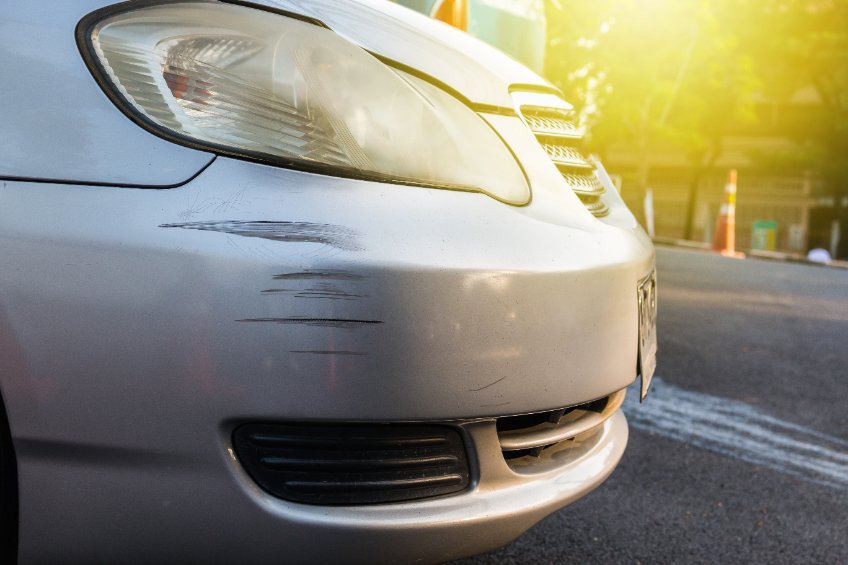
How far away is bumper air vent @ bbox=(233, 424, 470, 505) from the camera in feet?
4.33

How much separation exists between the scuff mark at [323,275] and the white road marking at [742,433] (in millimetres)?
A: 1991

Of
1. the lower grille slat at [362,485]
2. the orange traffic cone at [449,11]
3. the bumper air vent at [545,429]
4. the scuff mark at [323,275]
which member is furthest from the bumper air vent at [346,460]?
the orange traffic cone at [449,11]

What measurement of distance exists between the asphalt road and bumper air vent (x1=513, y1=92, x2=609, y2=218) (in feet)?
2.76

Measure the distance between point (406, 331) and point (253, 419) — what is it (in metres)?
0.25

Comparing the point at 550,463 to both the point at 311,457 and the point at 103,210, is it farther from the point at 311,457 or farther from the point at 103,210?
the point at 103,210

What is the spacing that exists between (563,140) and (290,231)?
2.53 feet

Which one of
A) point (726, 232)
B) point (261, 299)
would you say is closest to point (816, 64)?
point (726, 232)

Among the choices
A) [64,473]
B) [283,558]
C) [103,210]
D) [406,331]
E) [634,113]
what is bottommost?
[283,558]

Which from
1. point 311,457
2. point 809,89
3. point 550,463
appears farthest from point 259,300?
point 809,89

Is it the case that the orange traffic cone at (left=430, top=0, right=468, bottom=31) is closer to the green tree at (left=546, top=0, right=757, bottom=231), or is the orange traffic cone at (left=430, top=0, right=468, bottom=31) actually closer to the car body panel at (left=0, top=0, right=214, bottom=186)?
the car body panel at (left=0, top=0, right=214, bottom=186)

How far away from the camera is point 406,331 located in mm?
1277

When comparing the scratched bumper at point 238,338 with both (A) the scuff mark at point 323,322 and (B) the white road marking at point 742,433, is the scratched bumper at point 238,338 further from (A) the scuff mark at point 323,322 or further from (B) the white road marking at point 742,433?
(B) the white road marking at point 742,433

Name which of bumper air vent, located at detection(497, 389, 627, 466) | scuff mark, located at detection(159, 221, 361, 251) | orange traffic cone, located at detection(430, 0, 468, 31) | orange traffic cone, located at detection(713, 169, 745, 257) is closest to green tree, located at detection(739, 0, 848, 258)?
orange traffic cone, located at detection(713, 169, 745, 257)

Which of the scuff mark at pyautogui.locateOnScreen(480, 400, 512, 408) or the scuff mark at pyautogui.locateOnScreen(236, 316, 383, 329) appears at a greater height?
the scuff mark at pyautogui.locateOnScreen(236, 316, 383, 329)
